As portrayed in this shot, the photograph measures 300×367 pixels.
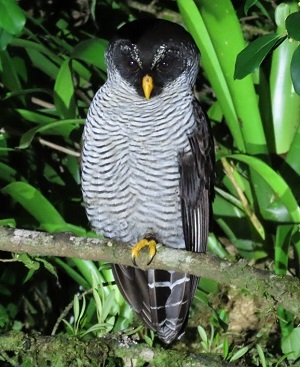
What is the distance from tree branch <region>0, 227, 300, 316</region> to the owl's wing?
27cm

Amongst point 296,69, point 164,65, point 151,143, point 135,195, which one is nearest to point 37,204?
point 135,195

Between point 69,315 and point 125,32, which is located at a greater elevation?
point 125,32

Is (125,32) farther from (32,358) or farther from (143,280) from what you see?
(32,358)

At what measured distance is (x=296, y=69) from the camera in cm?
153

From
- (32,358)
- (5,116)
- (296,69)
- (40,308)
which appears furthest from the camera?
(40,308)

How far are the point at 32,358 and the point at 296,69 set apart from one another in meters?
1.11

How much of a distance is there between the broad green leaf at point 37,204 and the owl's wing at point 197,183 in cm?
44

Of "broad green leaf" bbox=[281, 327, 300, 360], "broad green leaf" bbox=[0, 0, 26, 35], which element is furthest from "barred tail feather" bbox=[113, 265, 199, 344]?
"broad green leaf" bbox=[0, 0, 26, 35]

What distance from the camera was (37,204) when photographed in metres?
2.46

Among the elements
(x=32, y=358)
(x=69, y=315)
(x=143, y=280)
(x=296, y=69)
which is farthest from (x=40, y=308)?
(x=296, y=69)

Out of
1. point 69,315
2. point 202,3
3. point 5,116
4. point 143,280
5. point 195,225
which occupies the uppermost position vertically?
point 202,3

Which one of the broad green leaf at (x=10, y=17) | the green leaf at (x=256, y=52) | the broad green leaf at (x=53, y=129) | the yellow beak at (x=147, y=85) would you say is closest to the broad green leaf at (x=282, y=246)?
the yellow beak at (x=147, y=85)

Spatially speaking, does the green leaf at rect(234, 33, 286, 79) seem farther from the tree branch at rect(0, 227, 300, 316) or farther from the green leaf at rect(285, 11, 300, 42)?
the tree branch at rect(0, 227, 300, 316)

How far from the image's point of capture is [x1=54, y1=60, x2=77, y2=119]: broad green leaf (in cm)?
257
